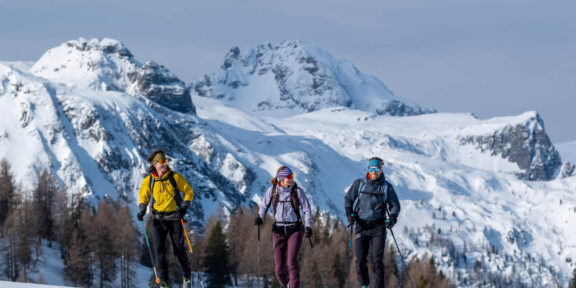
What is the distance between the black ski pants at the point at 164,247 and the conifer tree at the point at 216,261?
215ft

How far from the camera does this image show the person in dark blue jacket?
2077cm

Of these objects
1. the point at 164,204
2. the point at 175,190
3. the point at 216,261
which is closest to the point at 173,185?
the point at 175,190

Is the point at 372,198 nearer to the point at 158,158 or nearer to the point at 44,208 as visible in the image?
the point at 158,158

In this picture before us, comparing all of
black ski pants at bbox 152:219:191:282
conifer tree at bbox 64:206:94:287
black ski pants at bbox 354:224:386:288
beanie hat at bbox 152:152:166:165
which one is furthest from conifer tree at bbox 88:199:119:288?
black ski pants at bbox 354:224:386:288

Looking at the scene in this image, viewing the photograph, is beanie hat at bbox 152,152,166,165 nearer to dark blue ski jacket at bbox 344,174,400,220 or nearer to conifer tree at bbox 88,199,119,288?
dark blue ski jacket at bbox 344,174,400,220

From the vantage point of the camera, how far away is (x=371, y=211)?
20844mm

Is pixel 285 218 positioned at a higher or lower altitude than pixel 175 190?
lower

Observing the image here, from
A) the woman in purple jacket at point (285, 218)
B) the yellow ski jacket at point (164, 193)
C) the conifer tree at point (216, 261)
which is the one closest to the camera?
the yellow ski jacket at point (164, 193)

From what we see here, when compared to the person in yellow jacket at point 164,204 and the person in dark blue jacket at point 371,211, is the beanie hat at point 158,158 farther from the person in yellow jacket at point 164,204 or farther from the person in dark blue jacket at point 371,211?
the person in dark blue jacket at point 371,211

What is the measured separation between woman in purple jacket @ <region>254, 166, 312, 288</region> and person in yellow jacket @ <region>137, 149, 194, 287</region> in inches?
95.4

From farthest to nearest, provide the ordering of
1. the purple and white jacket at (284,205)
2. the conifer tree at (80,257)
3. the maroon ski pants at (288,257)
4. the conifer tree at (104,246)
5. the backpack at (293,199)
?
the conifer tree at (104,246) → the conifer tree at (80,257) → the backpack at (293,199) → the purple and white jacket at (284,205) → the maroon ski pants at (288,257)

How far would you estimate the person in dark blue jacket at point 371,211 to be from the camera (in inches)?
818

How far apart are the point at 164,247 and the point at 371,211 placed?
6.19 m

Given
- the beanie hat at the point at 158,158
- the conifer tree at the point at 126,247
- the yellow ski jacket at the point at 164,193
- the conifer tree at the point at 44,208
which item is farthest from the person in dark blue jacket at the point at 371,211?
the conifer tree at the point at 44,208
